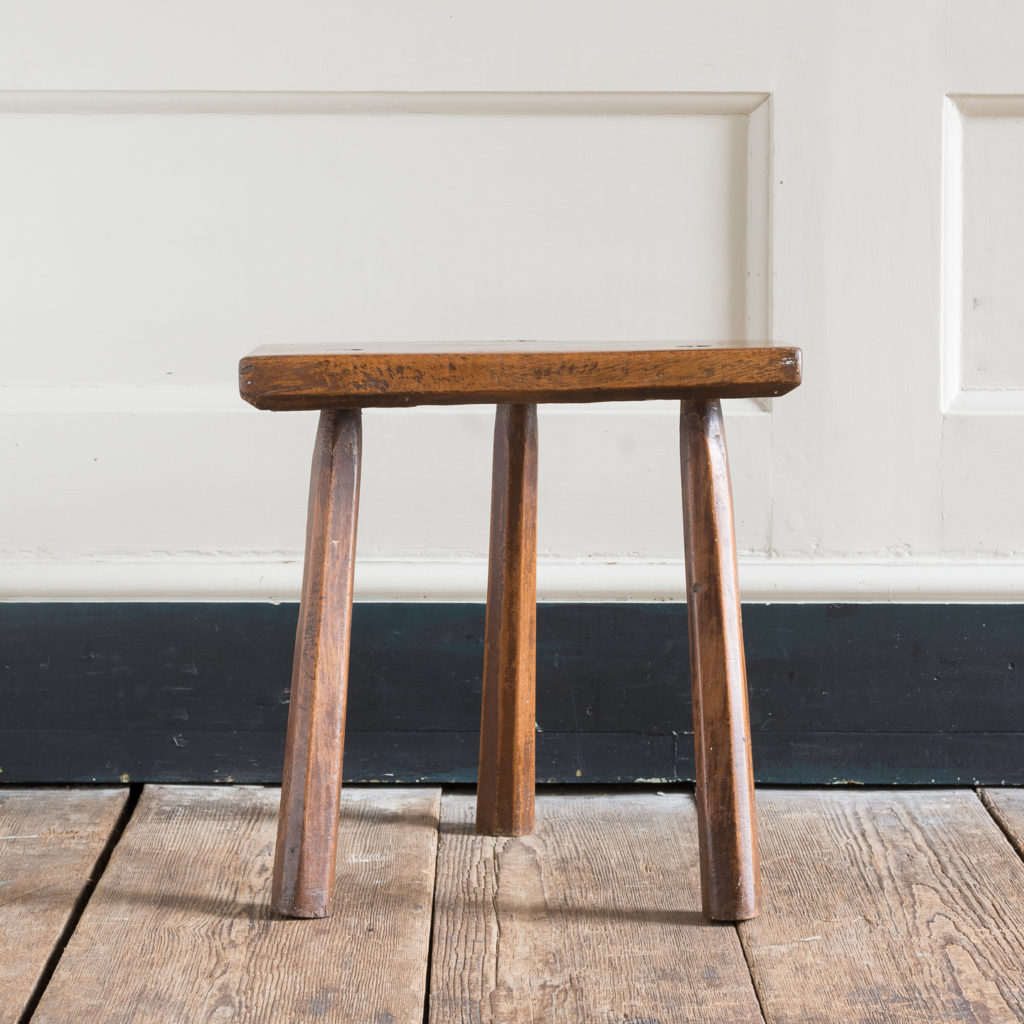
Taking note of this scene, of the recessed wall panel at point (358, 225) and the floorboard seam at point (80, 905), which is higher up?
the recessed wall panel at point (358, 225)

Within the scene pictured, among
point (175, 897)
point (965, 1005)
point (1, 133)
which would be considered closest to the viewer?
point (965, 1005)

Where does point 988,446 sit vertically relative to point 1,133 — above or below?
below

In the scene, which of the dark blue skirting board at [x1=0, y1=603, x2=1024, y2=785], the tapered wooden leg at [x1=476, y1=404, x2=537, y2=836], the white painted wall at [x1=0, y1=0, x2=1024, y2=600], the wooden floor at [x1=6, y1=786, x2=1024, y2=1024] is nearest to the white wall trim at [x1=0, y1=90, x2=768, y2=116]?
the white painted wall at [x1=0, y1=0, x2=1024, y2=600]

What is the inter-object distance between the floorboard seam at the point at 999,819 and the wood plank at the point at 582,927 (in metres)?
0.23

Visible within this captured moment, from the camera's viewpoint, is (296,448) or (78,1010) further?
(296,448)

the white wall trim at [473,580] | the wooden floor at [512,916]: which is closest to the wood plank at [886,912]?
the wooden floor at [512,916]

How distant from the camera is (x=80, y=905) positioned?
0.74 meters

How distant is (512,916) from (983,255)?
651mm

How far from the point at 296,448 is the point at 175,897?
37 cm

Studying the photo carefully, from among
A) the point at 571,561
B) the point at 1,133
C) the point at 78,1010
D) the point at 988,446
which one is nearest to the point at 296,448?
the point at 571,561

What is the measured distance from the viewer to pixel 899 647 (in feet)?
3.17

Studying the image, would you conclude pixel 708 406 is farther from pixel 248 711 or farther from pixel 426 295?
pixel 248 711

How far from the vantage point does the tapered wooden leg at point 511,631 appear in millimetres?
823

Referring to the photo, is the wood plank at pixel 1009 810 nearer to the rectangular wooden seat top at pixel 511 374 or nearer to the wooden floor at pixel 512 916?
the wooden floor at pixel 512 916
